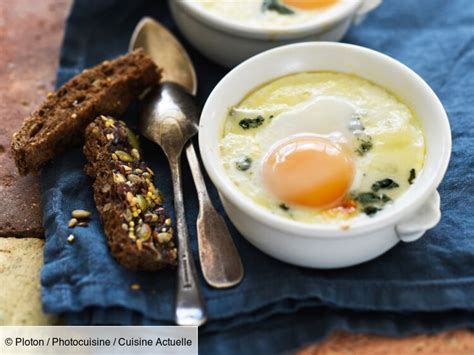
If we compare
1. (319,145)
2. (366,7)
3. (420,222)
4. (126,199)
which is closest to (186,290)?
(126,199)

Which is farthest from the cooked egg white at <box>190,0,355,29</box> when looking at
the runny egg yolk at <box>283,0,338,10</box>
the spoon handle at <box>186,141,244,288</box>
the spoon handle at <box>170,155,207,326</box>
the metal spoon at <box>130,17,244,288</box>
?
the spoon handle at <box>170,155,207,326</box>

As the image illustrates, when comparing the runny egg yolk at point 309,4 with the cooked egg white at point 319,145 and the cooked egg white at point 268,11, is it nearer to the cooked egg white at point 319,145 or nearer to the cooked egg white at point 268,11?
the cooked egg white at point 268,11

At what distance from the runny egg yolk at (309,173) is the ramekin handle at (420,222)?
210 mm

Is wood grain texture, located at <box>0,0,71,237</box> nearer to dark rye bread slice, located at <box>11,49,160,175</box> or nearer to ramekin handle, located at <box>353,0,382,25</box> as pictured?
dark rye bread slice, located at <box>11,49,160,175</box>

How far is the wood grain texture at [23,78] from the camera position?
2332 mm

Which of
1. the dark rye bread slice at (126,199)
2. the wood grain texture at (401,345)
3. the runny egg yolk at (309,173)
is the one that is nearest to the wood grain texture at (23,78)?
the dark rye bread slice at (126,199)

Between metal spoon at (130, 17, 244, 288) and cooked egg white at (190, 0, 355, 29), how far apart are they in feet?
0.79

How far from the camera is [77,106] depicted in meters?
2.45

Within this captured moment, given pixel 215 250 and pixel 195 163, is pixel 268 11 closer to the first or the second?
pixel 195 163

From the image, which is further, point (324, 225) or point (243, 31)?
point (243, 31)

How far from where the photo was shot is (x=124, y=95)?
2.54 meters

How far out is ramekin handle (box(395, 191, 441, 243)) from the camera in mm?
1978

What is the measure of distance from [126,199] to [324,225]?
2.13ft

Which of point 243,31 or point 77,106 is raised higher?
point 243,31
